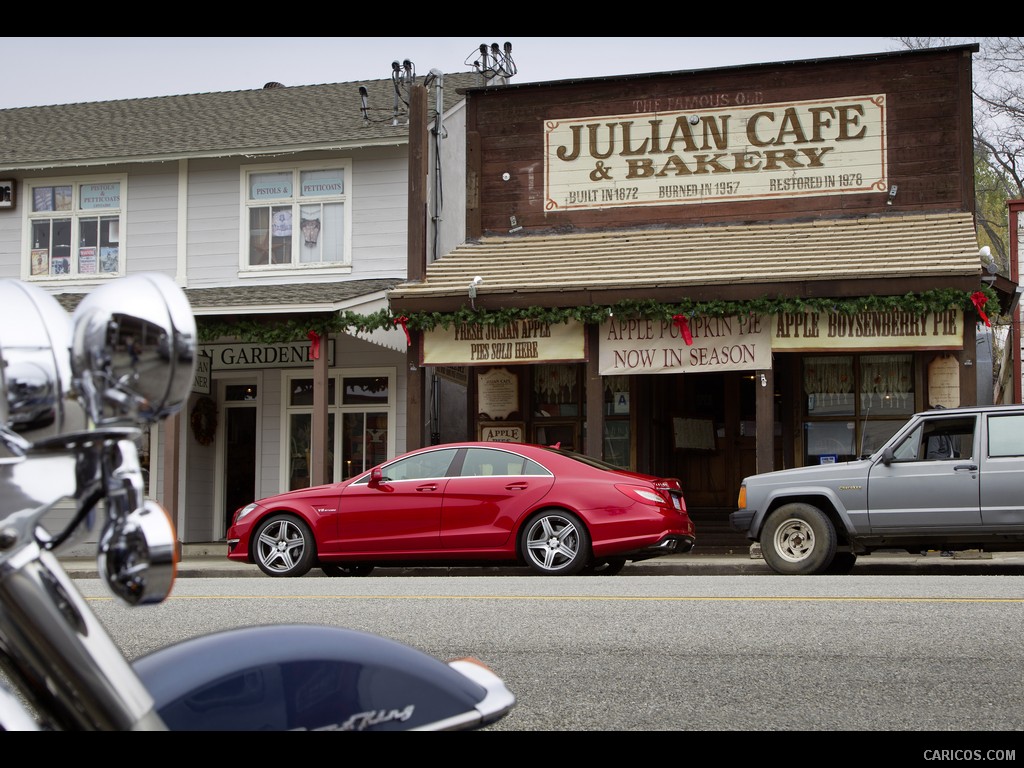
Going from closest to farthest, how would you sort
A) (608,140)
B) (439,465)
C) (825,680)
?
1. (825,680)
2. (439,465)
3. (608,140)

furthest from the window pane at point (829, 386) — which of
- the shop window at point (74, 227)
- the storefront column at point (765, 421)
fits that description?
the shop window at point (74, 227)

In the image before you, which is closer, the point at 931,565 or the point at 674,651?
the point at 674,651

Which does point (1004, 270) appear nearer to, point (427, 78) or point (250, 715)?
point (427, 78)

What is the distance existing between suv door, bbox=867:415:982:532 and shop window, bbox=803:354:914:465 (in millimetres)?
5714

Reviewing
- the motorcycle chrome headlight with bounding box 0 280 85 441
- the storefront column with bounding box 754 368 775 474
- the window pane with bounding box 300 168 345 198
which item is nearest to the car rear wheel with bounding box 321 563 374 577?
the storefront column with bounding box 754 368 775 474

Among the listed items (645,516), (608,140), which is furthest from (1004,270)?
(645,516)

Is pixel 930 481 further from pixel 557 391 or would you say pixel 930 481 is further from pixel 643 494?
pixel 557 391

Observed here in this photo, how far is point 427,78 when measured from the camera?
69.8 ft

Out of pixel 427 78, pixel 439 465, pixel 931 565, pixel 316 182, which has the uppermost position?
pixel 427 78

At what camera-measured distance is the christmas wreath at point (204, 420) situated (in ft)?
71.5

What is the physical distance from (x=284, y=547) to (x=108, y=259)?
9.60 meters

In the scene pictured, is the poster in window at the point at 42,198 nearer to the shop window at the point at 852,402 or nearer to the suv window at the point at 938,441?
the shop window at the point at 852,402

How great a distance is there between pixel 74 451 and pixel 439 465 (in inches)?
498

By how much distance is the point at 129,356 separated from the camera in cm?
167
